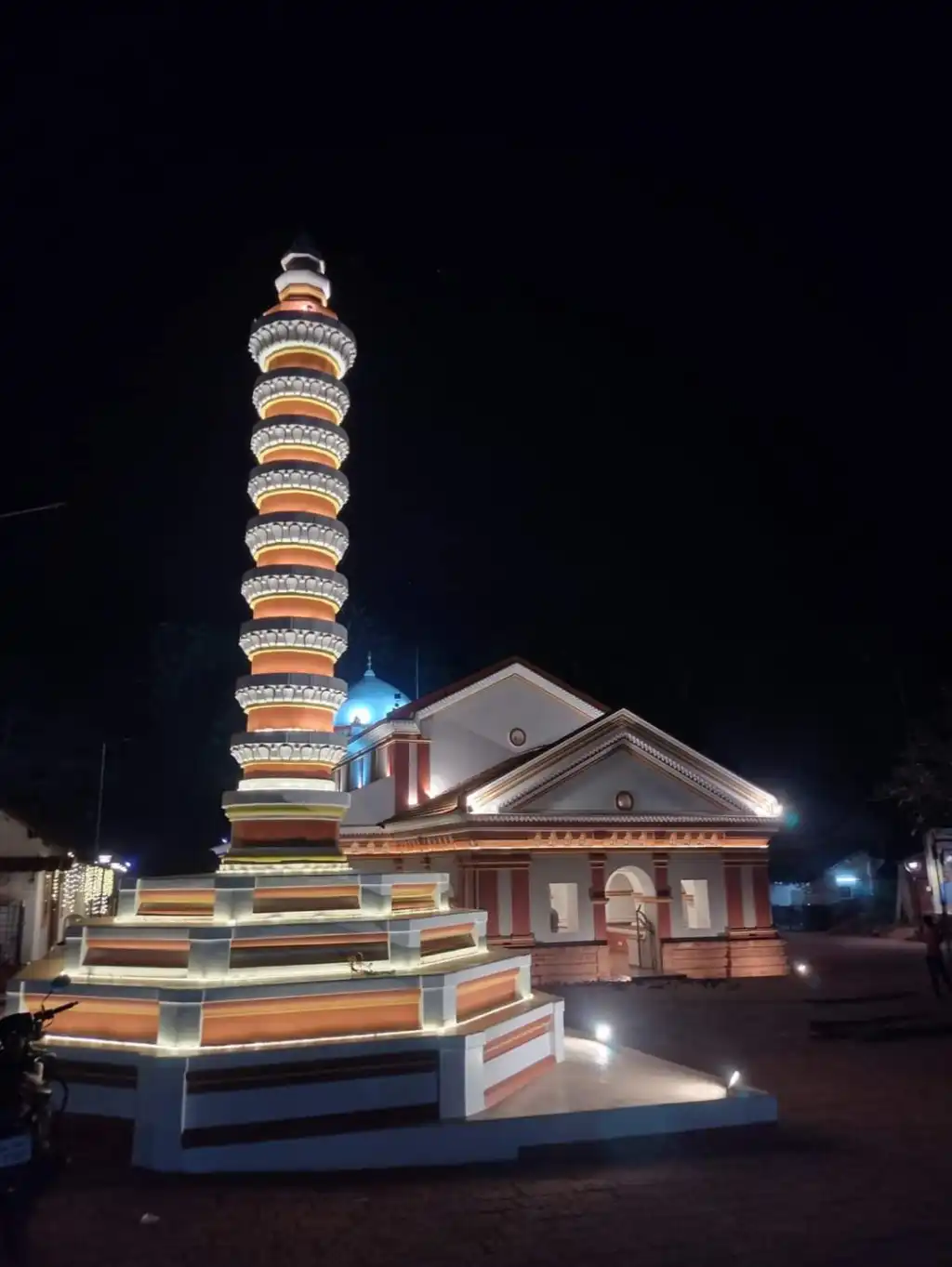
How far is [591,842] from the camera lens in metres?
24.0

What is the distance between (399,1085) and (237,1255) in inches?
110

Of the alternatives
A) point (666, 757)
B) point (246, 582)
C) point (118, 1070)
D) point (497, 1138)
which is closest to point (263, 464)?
point (246, 582)

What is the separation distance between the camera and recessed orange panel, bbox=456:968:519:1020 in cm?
1049

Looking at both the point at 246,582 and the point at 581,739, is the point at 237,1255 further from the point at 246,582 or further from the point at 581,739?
the point at 581,739

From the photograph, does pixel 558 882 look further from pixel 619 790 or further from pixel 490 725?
pixel 490 725

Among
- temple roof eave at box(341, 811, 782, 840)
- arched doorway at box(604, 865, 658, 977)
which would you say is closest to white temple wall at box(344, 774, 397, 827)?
temple roof eave at box(341, 811, 782, 840)

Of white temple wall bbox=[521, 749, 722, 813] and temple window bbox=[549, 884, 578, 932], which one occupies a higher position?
white temple wall bbox=[521, 749, 722, 813]

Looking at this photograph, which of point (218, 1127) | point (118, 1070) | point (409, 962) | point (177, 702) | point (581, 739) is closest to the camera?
point (218, 1127)

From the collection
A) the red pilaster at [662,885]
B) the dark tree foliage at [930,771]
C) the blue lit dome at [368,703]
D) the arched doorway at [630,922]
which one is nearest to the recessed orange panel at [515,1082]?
the arched doorway at [630,922]

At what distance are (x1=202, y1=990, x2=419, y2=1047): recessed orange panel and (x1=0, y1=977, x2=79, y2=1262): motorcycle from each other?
180 centimetres

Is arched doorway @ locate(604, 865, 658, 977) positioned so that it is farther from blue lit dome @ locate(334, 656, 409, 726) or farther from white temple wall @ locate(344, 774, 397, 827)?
blue lit dome @ locate(334, 656, 409, 726)

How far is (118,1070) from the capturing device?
920 cm

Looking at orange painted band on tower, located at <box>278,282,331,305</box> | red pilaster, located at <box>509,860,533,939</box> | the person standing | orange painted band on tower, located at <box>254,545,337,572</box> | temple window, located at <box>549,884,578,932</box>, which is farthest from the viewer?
temple window, located at <box>549,884,578,932</box>

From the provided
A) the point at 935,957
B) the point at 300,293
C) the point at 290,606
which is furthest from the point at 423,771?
the point at 300,293
